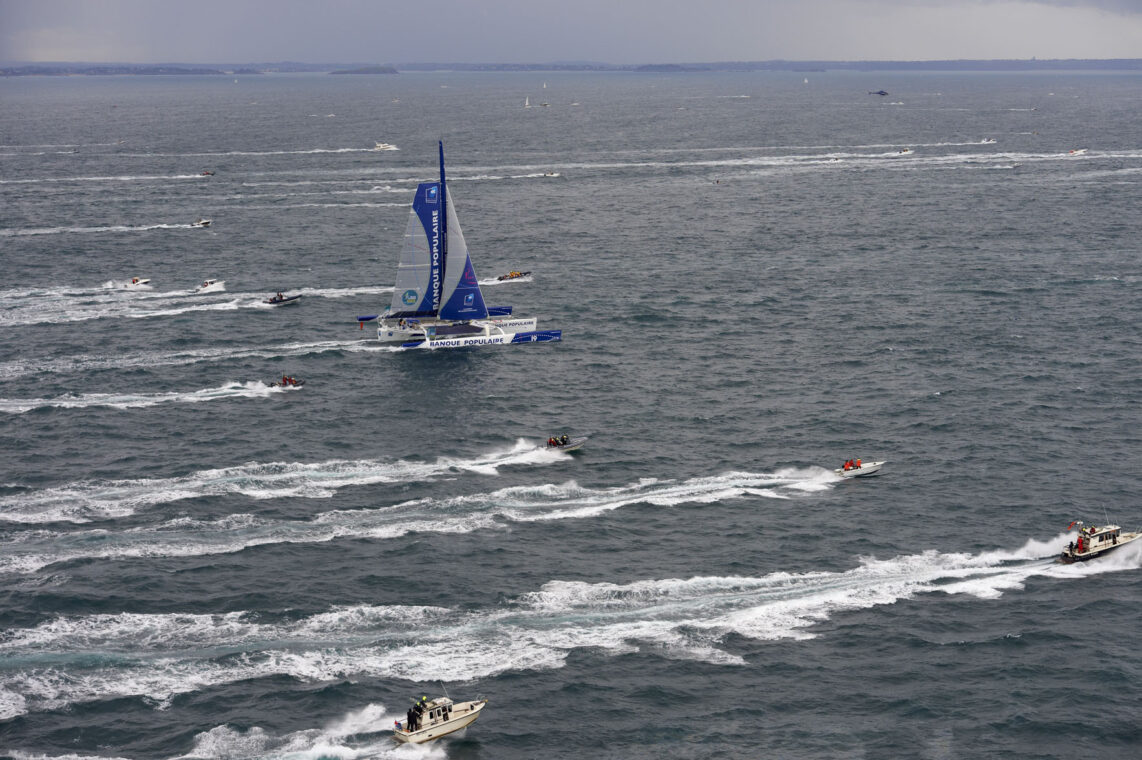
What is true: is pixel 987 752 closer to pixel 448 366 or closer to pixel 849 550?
pixel 849 550

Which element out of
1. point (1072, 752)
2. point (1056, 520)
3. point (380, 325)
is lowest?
point (1072, 752)

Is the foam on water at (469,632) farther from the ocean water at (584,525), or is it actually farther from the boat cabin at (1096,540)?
the boat cabin at (1096,540)

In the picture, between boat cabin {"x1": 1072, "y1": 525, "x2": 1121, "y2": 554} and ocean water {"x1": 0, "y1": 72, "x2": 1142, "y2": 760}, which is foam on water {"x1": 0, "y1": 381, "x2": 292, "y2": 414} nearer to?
ocean water {"x1": 0, "y1": 72, "x2": 1142, "y2": 760}

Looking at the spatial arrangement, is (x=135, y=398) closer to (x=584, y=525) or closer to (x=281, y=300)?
(x=281, y=300)

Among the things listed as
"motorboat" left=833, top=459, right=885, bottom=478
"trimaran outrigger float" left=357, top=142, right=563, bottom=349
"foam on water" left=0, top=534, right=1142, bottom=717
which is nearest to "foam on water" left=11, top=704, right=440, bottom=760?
"foam on water" left=0, top=534, right=1142, bottom=717

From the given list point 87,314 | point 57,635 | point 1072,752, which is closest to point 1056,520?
point 1072,752

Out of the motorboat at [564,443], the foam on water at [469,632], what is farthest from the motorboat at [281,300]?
the foam on water at [469,632]

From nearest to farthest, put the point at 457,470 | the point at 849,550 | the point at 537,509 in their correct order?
1. the point at 849,550
2. the point at 537,509
3. the point at 457,470
